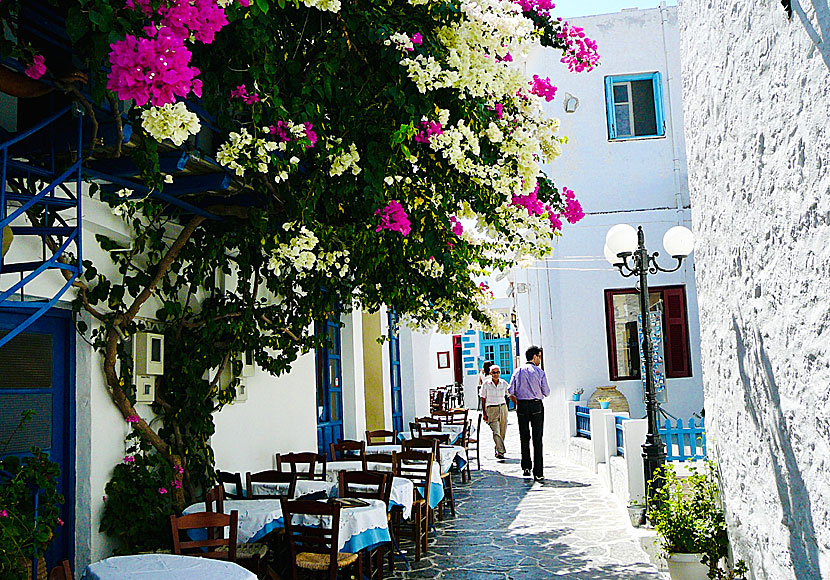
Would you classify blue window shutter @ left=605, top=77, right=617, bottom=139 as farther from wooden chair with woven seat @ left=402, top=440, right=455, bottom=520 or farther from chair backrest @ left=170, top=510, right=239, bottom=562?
chair backrest @ left=170, top=510, right=239, bottom=562

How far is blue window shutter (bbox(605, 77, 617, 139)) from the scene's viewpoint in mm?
14836

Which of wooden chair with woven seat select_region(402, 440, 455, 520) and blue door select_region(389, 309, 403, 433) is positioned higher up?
blue door select_region(389, 309, 403, 433)

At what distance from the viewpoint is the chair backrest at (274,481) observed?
7.11m

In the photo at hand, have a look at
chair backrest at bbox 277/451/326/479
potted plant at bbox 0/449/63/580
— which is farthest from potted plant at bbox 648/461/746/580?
potted plant at bbox 0/449/63/580

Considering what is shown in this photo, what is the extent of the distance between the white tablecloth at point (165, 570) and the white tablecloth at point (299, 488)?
2617 mm

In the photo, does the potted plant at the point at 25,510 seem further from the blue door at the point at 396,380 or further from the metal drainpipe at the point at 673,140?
the metal drainpipe at the point at 673,140

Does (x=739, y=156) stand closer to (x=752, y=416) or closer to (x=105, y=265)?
(x=752, y=416)

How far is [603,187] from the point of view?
14.8 metres

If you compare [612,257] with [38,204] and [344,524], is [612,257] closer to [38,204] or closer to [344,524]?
[344,524]

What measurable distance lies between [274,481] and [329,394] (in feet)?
14.8

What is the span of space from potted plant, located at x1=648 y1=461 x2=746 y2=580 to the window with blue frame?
10.1 metres

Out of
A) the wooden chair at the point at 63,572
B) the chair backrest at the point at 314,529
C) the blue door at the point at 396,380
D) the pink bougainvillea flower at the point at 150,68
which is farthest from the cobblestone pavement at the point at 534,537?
the pink bougainvillea flower at the point at 150,68

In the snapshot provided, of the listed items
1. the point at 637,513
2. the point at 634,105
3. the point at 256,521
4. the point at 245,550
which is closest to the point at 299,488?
the point at 245,550

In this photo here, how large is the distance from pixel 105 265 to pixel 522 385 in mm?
7582
